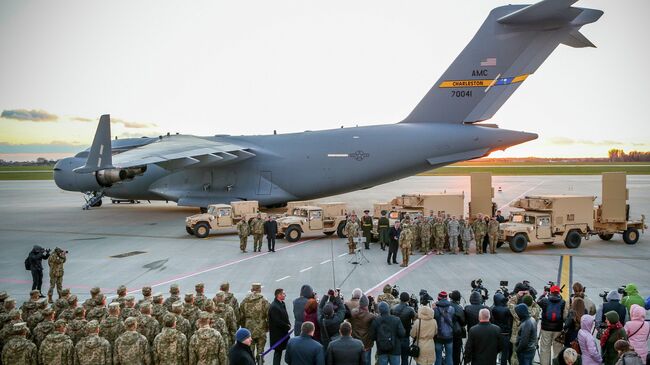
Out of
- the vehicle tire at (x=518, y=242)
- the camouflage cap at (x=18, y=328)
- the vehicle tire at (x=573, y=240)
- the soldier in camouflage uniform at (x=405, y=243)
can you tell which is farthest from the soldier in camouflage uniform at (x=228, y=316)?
the vehicle tire at (x=573, y=240)

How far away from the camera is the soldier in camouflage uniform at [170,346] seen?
6.66 meters

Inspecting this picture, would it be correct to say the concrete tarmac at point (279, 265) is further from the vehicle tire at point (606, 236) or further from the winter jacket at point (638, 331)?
the winter jacket at point (638, 331)

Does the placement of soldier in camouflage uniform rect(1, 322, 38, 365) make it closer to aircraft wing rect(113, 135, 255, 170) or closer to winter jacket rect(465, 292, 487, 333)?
winter jacket rect(465, 292, 487, 333)

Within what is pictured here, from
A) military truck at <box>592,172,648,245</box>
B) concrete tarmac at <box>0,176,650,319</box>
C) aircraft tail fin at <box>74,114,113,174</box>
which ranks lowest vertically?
concrete tarmac at <box>0,176,650,319</box>

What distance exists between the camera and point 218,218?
2048 cm

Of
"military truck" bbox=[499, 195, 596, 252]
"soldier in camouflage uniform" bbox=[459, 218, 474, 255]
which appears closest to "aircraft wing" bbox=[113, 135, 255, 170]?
"soldier in camouflage uniform" bbox=[459, 218, 474, 255]

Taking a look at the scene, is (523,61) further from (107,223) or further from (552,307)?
(107,223)

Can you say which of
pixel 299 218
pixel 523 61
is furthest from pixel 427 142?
pixel 299 218

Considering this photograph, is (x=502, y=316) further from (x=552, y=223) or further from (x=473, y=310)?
(x=552, y=223)

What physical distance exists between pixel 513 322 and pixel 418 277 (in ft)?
19.8

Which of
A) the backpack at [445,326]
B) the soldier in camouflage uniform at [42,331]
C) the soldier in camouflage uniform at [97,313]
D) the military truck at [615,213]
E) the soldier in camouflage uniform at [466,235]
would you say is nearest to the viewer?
the soldier in camouflage uniform at [42,331]

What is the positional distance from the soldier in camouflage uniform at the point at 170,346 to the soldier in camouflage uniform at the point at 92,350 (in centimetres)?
62

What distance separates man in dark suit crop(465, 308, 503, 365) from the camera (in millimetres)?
6832

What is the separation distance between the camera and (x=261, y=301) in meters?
8.45
